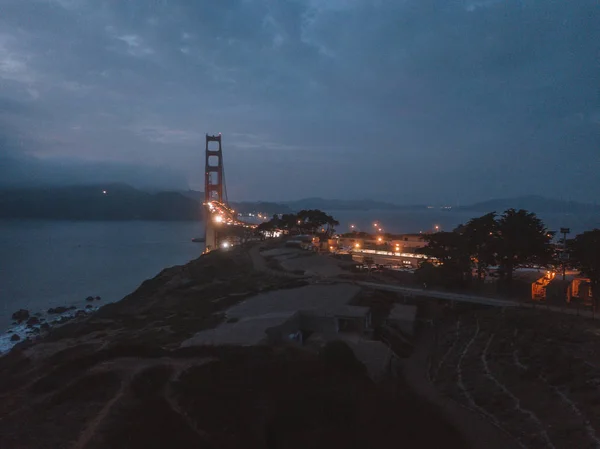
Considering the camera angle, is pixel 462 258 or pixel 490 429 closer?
pixel 490 429

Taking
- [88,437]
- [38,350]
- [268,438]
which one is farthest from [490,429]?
[38,350]

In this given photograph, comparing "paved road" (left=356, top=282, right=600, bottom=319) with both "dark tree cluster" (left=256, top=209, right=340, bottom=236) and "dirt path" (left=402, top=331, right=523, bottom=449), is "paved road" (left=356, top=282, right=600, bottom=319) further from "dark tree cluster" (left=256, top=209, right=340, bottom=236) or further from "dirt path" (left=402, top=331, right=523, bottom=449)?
"dark tree cluster" (left=256, top=209, right=340, bottom=236)

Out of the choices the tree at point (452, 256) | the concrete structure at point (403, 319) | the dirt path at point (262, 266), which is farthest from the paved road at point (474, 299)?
the dirt path at point (262, 266)

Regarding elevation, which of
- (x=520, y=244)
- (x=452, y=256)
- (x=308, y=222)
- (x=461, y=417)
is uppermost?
(x=520, y=244)

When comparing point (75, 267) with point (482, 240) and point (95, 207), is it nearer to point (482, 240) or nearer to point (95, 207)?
→ point (482, 240)

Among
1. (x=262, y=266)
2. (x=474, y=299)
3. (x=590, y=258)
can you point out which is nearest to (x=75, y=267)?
(x=262, y=266)

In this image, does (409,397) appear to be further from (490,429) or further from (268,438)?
(268,438)
